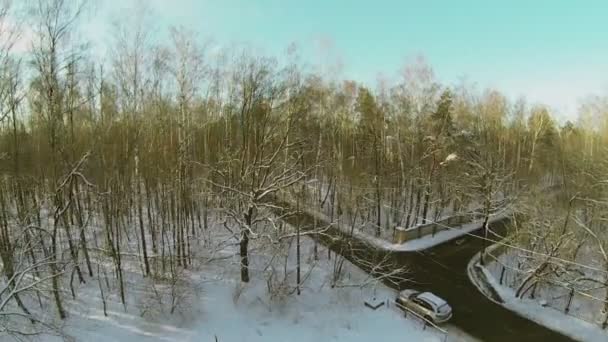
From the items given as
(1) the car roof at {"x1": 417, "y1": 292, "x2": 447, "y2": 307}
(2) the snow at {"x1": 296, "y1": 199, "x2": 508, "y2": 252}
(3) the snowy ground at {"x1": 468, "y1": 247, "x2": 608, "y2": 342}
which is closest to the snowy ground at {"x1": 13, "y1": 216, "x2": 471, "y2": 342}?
(1) the car roof at {"x1": 417, "y1": 292, "x2": 447, "y2": 307}

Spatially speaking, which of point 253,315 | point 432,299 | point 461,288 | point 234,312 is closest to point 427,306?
point 432,299

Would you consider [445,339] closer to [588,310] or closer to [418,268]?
[418,268]

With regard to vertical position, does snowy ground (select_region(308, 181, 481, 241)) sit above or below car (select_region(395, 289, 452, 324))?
above

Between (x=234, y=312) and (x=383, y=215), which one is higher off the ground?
(x=383, y=215)

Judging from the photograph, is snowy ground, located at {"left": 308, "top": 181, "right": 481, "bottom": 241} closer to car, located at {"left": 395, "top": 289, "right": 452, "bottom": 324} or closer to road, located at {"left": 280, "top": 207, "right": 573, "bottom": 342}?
road, located at {"left": 280, "top": 207, "right": 573, "bottom": 342}

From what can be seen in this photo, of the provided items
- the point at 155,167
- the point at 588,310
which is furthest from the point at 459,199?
the point at 155,167

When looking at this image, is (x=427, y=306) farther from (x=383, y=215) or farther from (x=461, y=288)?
(x=383, y=215)
